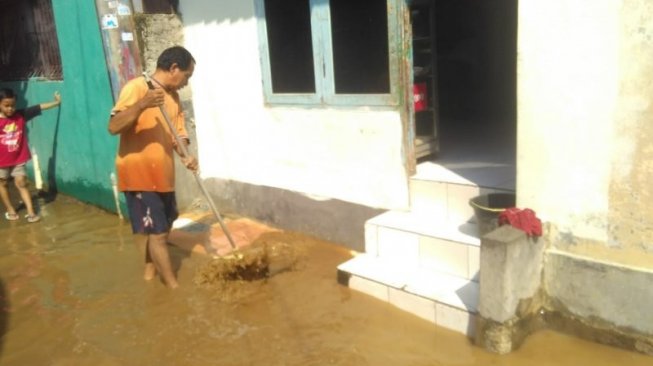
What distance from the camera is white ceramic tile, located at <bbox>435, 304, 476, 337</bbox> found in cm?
354

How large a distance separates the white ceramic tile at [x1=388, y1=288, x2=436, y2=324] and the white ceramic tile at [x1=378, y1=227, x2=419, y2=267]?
0.39 meters

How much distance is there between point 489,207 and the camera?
13.2 feet

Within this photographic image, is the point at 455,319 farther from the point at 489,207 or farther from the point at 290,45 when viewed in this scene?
the point at 290,45

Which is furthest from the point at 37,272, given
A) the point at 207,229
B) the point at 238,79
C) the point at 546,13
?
the point at 546,13

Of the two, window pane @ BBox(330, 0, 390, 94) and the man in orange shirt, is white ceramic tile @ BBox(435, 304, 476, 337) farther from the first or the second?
the man in orange shirt

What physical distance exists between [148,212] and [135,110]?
897 millimetres

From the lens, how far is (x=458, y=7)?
24.7 ft

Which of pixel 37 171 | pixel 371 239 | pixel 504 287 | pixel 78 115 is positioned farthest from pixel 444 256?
pixel 37 171

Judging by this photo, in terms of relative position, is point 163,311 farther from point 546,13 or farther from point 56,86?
point 56,86

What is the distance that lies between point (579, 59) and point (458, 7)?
467cm

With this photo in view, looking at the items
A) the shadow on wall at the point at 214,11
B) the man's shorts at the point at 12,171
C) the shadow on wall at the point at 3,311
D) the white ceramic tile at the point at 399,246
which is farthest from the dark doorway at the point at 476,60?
the man's shorts at the point at 12,171

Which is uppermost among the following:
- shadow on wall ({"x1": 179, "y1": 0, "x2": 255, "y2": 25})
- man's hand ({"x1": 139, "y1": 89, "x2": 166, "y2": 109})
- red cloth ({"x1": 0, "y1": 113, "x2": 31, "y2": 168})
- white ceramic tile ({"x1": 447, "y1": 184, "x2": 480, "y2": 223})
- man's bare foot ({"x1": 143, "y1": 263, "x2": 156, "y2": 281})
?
shadow on wall ({"x1": 179, "y1": 0, "x2": 255, "y2": 25})

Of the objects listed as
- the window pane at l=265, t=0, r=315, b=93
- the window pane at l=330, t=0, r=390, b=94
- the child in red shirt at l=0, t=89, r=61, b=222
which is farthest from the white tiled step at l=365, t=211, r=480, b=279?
the child in red shirt at l=0, t=89, r=61, b=222

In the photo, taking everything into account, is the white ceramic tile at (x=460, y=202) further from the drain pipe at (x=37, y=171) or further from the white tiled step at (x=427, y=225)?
the drain pipe at (x=37, y=171)
